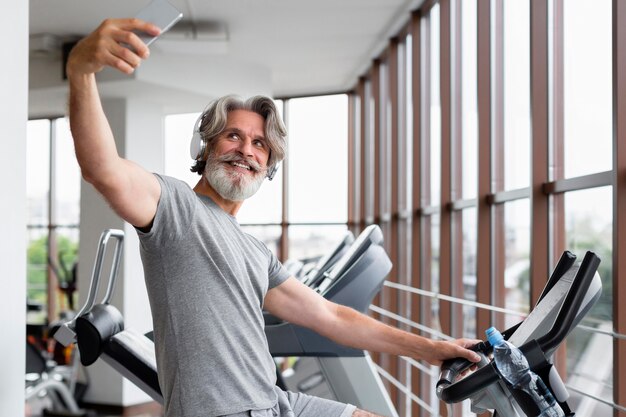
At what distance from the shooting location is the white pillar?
7.14 meters

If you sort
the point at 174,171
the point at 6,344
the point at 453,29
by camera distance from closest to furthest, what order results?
the point at 6,344, the point at 453,29, the point at 174,171

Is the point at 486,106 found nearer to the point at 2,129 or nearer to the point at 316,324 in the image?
the point at 316,324

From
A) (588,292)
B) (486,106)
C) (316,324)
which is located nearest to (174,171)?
(486,106)

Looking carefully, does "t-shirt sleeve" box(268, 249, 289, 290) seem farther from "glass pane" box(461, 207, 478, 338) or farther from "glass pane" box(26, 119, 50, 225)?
"glass pane" box(26, 119, 50, 225)

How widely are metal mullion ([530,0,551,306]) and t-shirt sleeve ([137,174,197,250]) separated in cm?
217

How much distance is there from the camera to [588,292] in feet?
4.49

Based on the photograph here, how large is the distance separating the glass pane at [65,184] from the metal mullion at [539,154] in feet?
21.0

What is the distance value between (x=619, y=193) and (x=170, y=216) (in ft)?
5.27

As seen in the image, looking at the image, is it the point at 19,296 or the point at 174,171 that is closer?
the point at 19,296

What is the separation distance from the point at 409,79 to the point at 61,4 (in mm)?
2679

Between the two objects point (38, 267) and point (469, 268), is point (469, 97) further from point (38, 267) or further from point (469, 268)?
point (38, 267)

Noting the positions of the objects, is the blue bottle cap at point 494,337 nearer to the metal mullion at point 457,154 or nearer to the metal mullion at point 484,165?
the metal mullion at point 484,165

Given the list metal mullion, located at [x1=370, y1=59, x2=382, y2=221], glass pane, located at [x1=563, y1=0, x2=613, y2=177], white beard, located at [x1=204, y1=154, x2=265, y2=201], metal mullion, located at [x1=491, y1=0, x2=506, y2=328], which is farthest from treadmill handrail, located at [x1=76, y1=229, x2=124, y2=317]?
metal mullion, located at [x1=370, y1=59, x2=382, y2=221]

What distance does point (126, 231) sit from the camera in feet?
23.6
